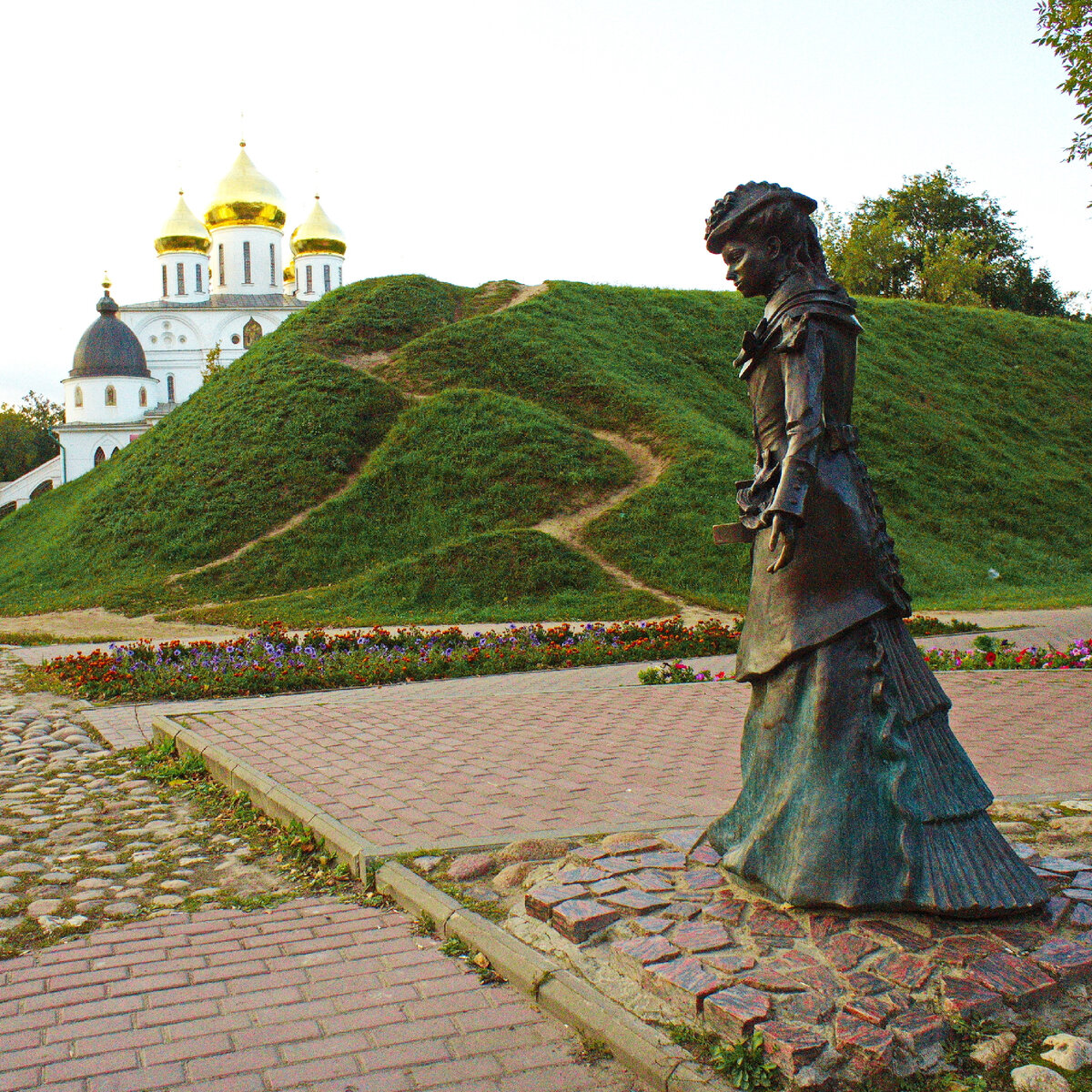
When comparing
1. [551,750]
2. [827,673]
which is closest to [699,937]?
[827,673]

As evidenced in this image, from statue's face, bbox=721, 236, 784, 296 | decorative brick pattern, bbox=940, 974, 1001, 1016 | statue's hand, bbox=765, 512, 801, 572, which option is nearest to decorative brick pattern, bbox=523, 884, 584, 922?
decorative brick pattern, bbox=940, 974, 1001, 1016

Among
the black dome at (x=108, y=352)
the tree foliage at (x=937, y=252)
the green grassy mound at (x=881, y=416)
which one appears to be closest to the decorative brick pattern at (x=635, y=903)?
the green grassy mound at (x=881, y=416)

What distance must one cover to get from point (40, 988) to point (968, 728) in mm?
5618

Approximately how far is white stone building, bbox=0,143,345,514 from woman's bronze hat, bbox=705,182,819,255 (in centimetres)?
4906

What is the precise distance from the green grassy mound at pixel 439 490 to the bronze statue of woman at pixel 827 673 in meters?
15.3

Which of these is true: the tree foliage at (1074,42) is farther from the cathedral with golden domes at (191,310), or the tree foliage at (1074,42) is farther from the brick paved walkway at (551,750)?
the cathedral with golden domes at (191,310)

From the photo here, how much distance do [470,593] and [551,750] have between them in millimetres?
10235

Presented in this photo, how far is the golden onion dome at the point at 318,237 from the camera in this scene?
5691 centimetres

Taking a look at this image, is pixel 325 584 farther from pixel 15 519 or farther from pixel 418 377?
pixel 15 519

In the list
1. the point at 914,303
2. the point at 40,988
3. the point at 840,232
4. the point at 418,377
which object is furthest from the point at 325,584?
the point at 840,232

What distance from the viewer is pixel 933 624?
12.5 metres

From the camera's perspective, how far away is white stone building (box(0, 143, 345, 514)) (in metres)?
49.3

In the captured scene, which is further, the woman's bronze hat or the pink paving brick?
the woman's bronze hat

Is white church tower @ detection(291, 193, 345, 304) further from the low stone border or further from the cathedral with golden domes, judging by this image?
the low stone border
